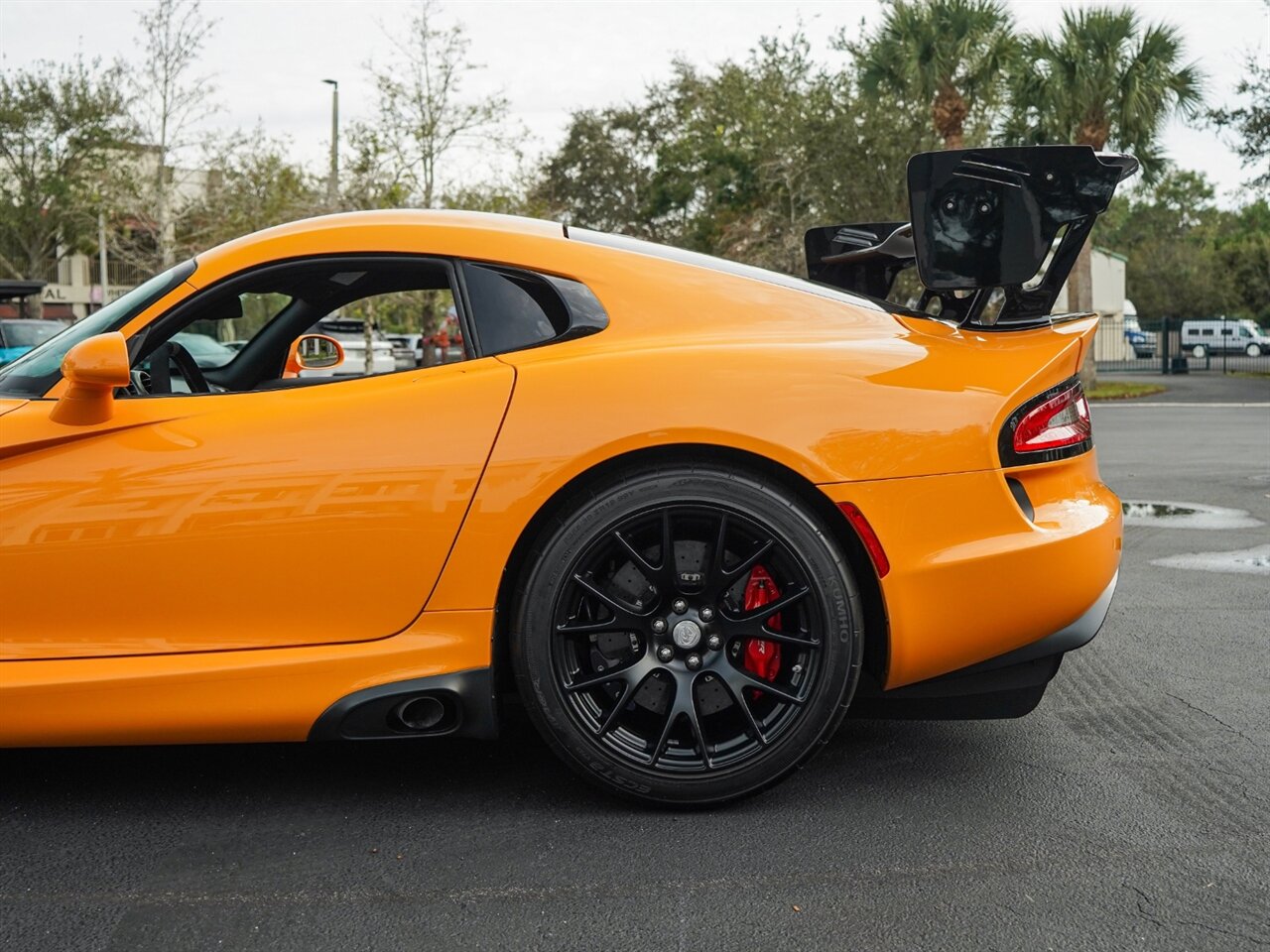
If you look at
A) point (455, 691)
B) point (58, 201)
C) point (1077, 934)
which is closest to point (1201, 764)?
point (1077, 934)

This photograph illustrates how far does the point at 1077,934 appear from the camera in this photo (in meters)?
2.33

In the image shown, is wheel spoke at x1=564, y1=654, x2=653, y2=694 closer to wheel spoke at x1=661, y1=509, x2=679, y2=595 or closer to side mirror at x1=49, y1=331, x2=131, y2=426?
wheel spoke at x1=661, y1=509, x2=679, y2=595

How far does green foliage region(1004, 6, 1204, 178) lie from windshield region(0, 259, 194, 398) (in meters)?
24.5

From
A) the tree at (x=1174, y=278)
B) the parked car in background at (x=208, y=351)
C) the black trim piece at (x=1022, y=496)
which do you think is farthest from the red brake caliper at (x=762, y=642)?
the tree at (x=1174, y=278)

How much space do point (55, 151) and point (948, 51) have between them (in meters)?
27.2

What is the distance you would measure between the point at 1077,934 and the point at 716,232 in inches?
1546

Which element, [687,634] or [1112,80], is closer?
[687,634]

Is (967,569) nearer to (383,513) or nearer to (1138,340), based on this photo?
(383,513)

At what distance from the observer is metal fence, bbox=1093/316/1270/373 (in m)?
36.7

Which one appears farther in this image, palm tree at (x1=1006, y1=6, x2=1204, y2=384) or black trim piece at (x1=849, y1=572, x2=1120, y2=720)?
palm tree at (x1=1006, y1=6, x2=1204, y2=384)

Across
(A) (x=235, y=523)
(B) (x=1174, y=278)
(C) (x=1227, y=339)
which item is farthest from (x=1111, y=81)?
(B) (x=1174, y=278)

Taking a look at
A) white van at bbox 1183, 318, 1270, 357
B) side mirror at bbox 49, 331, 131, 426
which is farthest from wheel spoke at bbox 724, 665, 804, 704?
white van at bbox 1183, 318, 1270, 357

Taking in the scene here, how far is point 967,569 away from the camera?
2889 millimetres

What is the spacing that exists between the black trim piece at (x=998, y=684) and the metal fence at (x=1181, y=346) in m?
35.6
